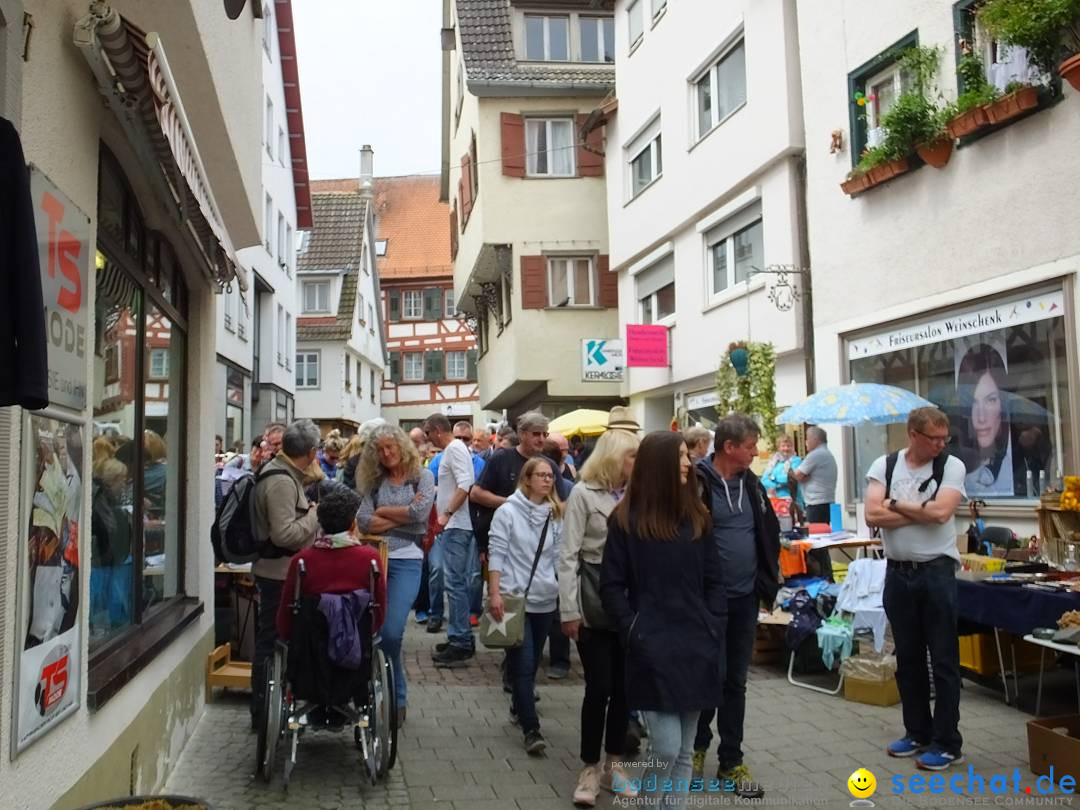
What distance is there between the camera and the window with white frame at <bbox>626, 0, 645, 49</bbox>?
18688 mm

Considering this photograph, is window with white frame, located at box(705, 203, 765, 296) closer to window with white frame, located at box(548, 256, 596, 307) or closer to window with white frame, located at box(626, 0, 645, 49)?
window with white frame, located at box(626, 0, 645, 49)

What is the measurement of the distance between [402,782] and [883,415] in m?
6.14

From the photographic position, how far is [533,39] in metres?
22.5

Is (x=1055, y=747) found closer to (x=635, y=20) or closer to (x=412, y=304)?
(x=635, y=20)

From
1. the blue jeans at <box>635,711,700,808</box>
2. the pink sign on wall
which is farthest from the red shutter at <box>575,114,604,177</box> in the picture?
the blue jeans at <box>635,711,700,808</box>

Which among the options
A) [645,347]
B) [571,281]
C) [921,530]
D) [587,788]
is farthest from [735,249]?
[587,788]

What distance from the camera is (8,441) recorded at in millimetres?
3225

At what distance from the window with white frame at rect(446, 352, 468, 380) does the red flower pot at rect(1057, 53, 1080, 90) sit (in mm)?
40358

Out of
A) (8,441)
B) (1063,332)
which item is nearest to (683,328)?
(1063,332)

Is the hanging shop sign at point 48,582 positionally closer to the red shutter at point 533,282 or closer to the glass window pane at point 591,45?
the red shutter at point 533,282

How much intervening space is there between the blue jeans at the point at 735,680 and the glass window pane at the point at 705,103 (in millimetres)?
11786

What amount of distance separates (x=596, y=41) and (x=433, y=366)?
27.1 metres

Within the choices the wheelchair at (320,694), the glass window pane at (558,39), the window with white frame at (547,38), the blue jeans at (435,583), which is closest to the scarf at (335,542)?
the wheelchair at (320,694)

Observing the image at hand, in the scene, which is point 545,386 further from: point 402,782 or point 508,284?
point 402,782
